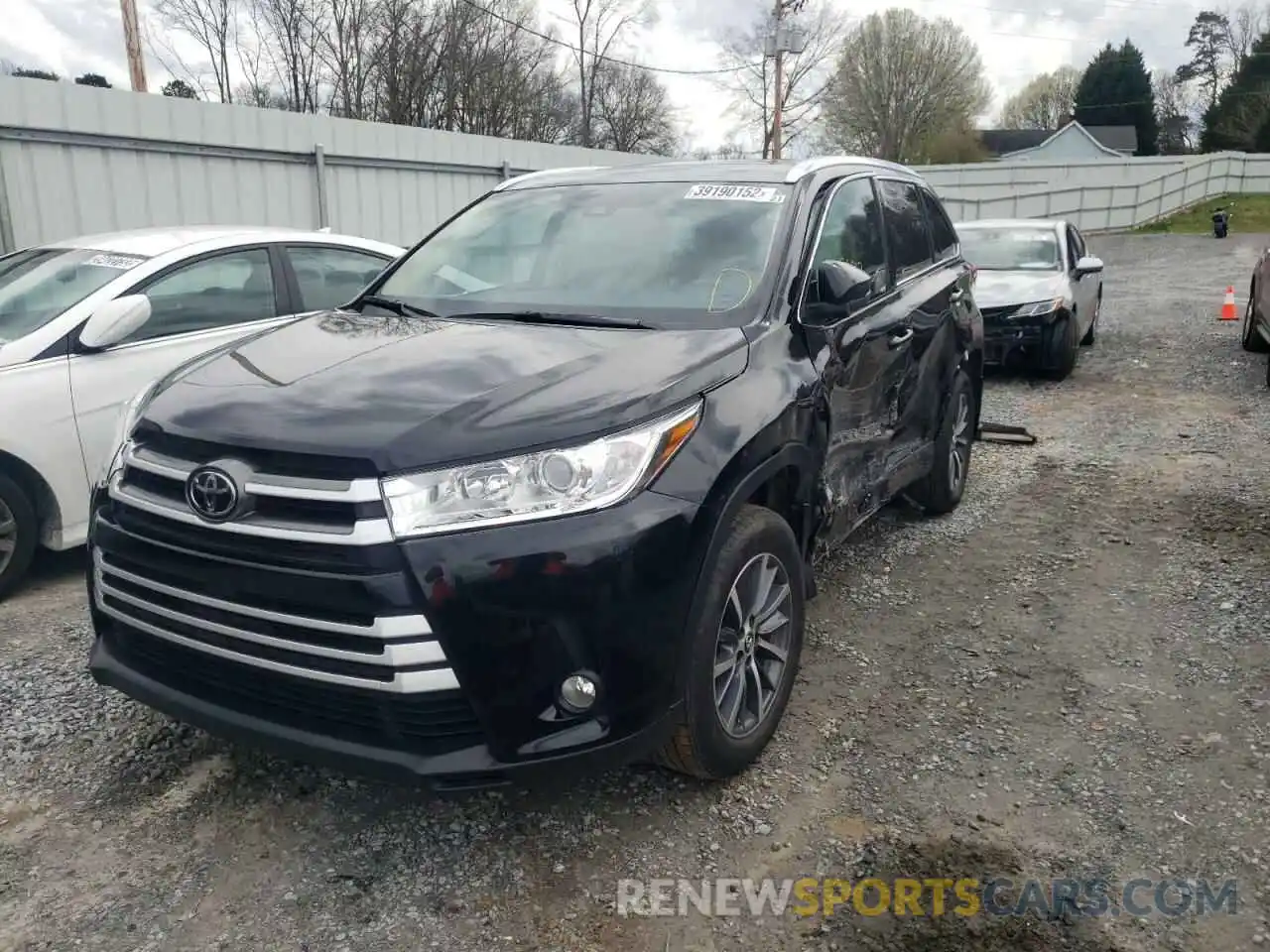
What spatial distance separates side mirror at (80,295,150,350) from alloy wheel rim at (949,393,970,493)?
4166 mm

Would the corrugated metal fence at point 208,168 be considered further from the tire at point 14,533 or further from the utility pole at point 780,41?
the utility pole at point 780,41

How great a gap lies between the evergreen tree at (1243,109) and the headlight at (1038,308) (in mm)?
50151

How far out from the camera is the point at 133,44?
1391 cm

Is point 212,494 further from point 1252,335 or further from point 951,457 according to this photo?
point 1252,335

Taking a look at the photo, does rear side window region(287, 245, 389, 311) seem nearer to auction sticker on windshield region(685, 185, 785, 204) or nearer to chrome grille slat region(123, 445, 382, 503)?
auction sticker on windshield region(685, 185, 785, 204)

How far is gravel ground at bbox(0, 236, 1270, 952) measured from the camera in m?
2.53

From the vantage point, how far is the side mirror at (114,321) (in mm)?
4633

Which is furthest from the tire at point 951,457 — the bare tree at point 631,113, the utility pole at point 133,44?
the bare tree at point 631,113

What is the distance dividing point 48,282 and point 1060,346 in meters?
8.40

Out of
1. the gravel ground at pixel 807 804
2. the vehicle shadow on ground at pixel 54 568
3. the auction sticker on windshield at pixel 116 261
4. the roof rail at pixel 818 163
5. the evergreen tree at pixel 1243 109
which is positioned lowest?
the gravel ground at pixel 807 804

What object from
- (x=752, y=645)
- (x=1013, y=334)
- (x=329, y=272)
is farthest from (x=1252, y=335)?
(x=752, y=645)

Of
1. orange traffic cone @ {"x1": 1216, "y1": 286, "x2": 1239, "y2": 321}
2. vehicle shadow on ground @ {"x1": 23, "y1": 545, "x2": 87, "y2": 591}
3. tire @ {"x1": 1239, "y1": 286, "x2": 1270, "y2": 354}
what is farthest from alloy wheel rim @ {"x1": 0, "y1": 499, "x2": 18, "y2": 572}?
orange traffic cone @ {"x1": 1216, "y1": 286, "x2": 1239, "y2": 321}

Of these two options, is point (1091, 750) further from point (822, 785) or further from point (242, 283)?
point (242, 283)

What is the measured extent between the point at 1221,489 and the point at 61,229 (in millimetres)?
9396
